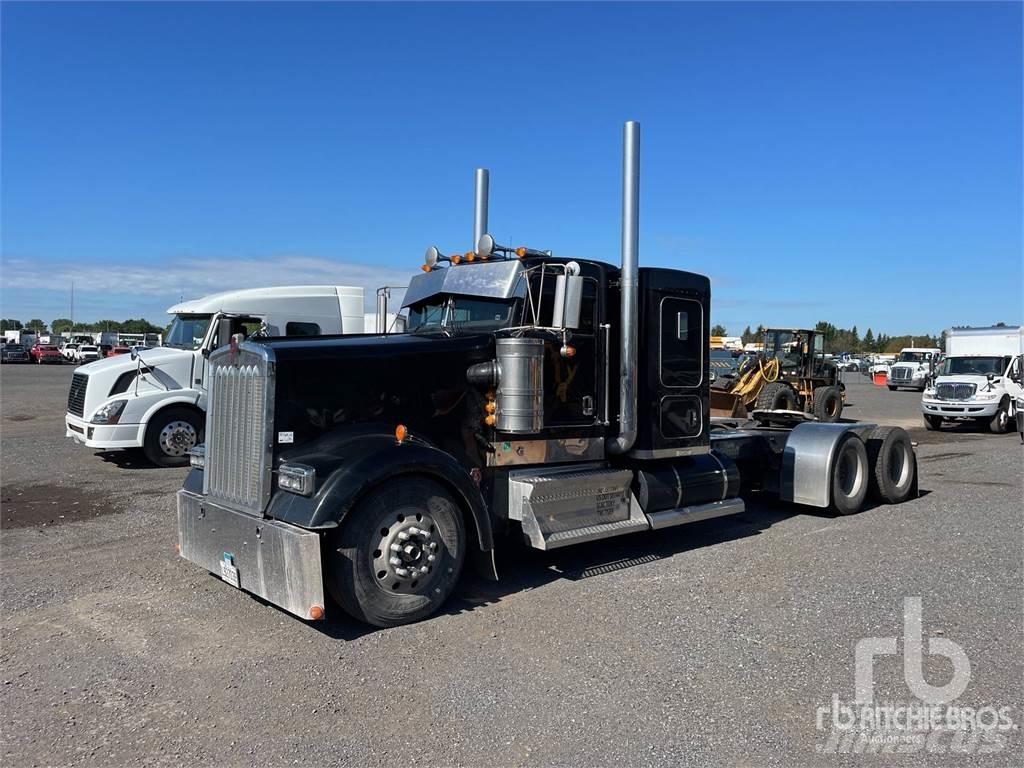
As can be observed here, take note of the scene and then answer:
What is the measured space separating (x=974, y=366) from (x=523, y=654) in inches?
829

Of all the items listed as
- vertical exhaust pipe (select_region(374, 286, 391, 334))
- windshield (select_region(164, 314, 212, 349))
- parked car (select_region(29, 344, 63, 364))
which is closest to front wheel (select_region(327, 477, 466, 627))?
vertical exhaust pipe (select_region(374, 286, 391, 334))

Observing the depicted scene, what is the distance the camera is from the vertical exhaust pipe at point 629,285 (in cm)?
638

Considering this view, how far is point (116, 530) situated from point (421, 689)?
16.3 feet

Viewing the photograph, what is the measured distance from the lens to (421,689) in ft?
13.7

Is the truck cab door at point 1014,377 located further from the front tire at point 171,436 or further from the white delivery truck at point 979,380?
the front tire at point 171,436

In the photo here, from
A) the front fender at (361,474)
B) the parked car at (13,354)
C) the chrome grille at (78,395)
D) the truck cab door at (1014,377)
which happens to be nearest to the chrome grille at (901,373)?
the truck cab door at (1014,377)

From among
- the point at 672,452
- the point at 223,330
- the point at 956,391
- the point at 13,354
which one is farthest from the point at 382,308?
the point at 13,354

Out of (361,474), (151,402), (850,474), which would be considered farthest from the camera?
(151,402)

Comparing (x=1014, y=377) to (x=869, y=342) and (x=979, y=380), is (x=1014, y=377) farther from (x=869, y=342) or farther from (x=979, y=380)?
(x=869, y=342)

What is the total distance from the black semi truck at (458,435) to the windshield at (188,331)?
23.0 feet

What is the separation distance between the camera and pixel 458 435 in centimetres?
574

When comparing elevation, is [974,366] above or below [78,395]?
above

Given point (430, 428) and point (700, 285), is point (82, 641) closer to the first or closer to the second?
point (430, 428)

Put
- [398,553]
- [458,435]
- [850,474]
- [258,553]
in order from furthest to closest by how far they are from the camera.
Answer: [850,474], [458,435], [398,553], [258,553]
